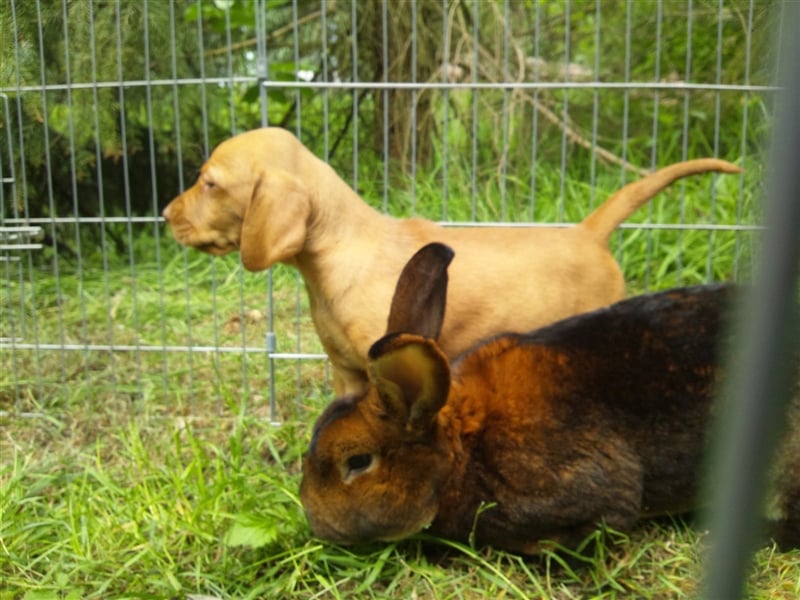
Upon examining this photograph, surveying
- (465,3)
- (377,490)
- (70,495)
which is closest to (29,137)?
(70,495)

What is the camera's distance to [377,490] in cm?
212

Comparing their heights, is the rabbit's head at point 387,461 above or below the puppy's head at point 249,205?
below

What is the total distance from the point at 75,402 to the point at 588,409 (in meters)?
2.07

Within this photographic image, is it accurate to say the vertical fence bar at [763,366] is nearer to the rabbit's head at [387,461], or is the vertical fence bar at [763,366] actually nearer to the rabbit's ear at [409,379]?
the rabbit's ear at [409,379]

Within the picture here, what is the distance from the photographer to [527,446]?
2145 mm

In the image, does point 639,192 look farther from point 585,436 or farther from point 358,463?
point 358,463

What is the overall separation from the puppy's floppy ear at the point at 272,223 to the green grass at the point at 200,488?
59 centimetres

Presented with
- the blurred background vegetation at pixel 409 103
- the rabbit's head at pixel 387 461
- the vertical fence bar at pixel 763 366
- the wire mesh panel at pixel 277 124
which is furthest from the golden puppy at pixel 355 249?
the vertical fence bar at pixel 763 366

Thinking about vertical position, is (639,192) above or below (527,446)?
above

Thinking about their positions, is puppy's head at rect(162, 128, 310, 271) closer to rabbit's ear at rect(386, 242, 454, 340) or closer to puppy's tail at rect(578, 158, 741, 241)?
rabbit's ear at rect(386, 242, 454, 340)

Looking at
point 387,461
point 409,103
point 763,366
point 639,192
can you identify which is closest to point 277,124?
point 409,103

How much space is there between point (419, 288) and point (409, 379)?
0.25m

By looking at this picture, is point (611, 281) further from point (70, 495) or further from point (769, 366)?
point (769, 366)

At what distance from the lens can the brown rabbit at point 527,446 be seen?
6.95ft
